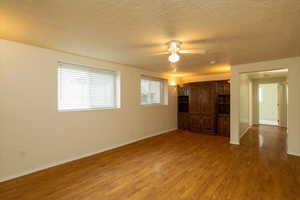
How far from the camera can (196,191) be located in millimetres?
2117

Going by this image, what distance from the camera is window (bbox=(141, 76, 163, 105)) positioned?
509 centimetres

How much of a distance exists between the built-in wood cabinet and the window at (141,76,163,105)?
1.13 m

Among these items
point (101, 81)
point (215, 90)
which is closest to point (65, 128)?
point (101, 81)

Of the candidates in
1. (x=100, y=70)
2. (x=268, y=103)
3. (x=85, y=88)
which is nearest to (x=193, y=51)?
(x=100, y=70)

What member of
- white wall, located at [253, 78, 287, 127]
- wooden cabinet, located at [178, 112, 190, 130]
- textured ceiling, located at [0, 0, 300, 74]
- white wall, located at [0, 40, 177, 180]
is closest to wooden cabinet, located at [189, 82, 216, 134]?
wooden cabinet, located at [178, 112, 190, 130]

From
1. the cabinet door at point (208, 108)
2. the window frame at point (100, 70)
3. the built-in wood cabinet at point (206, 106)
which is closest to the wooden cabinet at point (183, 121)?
the built-in wood cabinet at point (206, 106)

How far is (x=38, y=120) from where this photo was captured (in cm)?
272

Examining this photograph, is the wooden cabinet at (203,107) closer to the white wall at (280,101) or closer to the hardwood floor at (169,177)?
the hardwood floor at (169,177)

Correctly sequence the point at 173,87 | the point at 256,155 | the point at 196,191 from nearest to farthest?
the point at 196,191 < the point at 256,155 < the point at 173,87

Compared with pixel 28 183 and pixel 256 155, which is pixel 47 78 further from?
pixel 256 155

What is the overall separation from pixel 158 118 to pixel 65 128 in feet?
10.5

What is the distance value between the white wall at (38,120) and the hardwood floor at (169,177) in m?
0.27

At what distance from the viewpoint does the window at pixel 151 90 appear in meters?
5.09

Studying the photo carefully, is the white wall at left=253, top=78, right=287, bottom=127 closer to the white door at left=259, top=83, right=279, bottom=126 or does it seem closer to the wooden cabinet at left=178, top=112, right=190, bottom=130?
the white door at left=259, top=83, right=279, bottom=126
